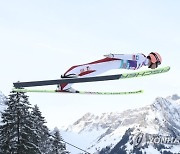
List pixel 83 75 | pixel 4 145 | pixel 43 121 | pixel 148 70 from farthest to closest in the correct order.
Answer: pixel 43 121 < pixel 4 145 < pixel 148 70 < pixel 83 75

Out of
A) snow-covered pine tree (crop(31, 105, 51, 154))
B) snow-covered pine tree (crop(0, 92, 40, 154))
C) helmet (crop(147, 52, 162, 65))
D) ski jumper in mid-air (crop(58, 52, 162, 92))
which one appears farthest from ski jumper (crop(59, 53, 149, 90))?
snow-covered pine tree (crop(31, 105, 51, 154))

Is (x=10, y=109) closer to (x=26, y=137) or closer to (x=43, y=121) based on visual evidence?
(x=26, y=137)

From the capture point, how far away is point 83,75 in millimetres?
17250

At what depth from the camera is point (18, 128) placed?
27.6 metres

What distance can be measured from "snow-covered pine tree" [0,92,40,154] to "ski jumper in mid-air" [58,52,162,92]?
10254 mm

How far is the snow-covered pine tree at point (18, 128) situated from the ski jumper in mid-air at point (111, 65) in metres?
10.3

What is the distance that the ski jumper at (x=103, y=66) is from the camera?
677 inches

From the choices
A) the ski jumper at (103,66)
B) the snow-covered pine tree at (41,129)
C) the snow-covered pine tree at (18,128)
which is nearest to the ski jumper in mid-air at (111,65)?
the ski jumper at (103,66)

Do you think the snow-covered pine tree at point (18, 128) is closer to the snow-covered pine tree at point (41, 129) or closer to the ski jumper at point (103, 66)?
the snow-covered pine tree at point (41, 129)

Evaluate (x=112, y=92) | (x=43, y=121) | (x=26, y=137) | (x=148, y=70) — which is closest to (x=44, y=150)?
(x=43, y=121)

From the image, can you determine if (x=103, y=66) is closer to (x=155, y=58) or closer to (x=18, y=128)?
(x=155, y=58)

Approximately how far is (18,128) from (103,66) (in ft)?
39.0

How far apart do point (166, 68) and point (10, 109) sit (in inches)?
467

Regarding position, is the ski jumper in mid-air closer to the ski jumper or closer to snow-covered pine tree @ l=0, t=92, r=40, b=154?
the ski jumper
